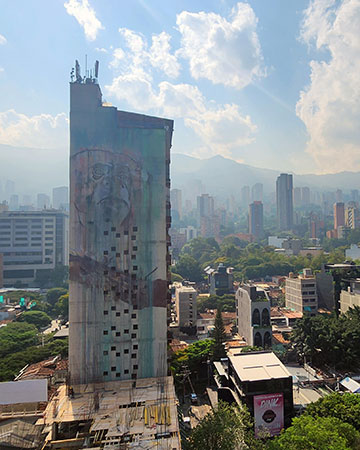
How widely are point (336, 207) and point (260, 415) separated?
325 feet

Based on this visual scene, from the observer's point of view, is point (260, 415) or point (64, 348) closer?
point (260, 415)

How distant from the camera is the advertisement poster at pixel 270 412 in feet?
45.7

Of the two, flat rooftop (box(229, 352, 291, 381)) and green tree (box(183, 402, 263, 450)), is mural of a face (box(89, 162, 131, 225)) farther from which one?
green tree (box(183, 402, 263, 450))

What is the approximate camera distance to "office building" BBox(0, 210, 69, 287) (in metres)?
54.9

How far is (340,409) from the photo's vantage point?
12.4 meters

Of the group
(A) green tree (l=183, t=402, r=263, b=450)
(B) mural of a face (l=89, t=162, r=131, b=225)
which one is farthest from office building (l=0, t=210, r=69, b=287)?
(A) green tree (l=183, t=402, r=263, b=450)

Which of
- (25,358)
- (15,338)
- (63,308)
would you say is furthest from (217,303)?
(25,358)

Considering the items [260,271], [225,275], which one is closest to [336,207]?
[260,271]

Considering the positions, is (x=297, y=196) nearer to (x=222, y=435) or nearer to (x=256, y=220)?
(x=256, y=220)

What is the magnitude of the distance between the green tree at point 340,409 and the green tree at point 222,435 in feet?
9.84

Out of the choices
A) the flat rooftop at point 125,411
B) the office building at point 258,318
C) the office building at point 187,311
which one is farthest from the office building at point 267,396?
the office building at point 187,311

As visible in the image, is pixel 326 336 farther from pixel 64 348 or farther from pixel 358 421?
pixel 64 348

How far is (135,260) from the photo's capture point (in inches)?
608

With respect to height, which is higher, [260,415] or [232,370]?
[232,370]
